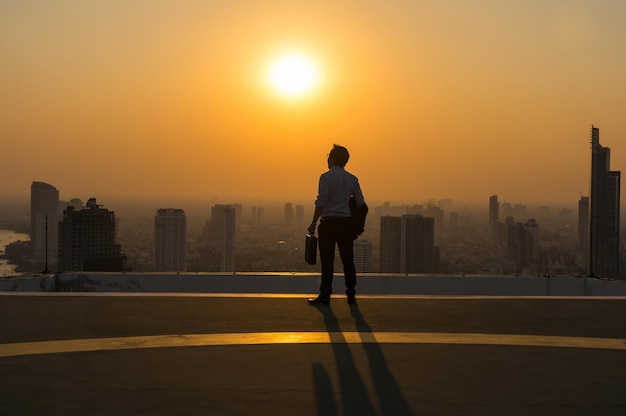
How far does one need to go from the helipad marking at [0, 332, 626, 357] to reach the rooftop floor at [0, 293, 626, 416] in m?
0.02

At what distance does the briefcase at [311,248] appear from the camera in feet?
29.6

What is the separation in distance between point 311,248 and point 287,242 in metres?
22.6

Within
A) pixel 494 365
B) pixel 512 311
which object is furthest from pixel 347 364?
pixel 512 311

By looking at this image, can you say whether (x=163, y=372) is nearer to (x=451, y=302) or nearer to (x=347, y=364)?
(x=347, y=364)

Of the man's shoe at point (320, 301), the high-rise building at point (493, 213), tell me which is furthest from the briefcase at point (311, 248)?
Answer: the high-rise building at point (493, 213)

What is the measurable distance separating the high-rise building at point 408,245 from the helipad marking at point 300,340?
3051cm

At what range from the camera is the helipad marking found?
20.3 feet

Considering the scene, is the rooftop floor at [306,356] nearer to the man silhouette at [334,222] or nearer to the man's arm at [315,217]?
the man silhouette at [334,222]

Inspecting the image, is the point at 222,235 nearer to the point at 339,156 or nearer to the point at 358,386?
the point at 339,156

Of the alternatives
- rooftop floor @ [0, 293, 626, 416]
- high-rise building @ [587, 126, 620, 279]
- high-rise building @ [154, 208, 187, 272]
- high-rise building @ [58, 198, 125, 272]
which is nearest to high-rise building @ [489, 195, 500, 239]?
high-rise building @ [154, 208, 187, 272]

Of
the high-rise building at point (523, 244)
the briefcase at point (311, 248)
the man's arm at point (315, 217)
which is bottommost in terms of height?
the high-rise building at point (523, 244)

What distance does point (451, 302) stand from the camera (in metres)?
8.92

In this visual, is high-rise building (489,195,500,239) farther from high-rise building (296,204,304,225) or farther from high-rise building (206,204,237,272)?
high-rise building (206,204,237,272)

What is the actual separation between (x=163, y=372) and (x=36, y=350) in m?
1.38
